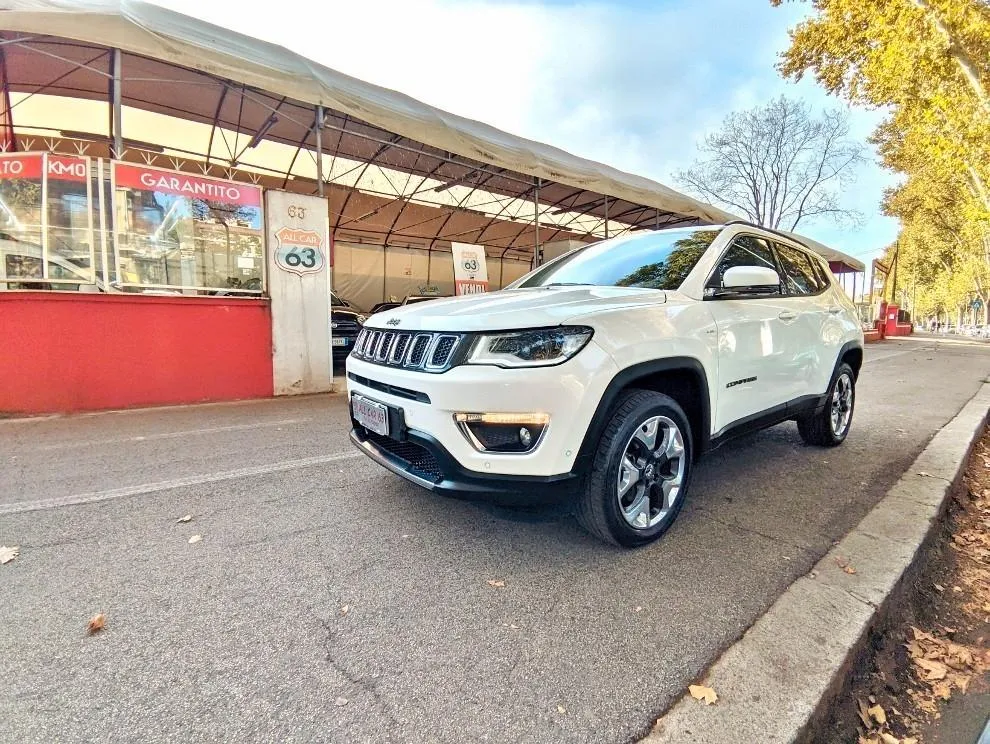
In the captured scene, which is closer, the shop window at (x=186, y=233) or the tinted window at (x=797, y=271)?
the tinted window at (x=797, y=271)

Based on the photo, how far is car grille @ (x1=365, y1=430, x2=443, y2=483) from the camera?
7.66 ft

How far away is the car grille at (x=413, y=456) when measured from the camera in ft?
7.66

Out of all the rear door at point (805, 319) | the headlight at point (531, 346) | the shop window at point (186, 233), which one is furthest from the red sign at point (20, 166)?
the rear door at point (805, 319)

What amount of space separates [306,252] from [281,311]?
0.93 metres

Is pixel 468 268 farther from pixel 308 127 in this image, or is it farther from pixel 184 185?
pixel 184 185

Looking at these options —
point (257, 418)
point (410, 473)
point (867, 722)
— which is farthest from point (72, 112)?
point (867, 722)

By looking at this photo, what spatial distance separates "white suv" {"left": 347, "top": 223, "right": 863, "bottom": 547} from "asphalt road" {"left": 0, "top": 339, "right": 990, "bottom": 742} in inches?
16.3

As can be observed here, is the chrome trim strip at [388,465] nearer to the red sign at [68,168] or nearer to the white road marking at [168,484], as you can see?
the white road marking at [168,484]

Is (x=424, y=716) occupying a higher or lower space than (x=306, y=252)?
lower

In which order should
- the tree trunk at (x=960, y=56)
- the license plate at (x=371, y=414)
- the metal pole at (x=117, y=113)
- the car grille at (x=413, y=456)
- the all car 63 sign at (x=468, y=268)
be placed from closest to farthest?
the car grille at (x=413, y=456)
the license plate at (x=371, y=414)
the metal pole at (x=117, y=113)
the tree trunk at (x=960, y=56)
the all car 63 sign at (x=468, y=268)

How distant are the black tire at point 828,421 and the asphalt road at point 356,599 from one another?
48cm

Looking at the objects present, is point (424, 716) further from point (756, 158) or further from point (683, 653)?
point (756, 158)

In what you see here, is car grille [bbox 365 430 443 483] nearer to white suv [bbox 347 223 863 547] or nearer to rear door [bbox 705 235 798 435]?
white suv [bbox 347 223 863 547]

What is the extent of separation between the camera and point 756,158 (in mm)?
27781
